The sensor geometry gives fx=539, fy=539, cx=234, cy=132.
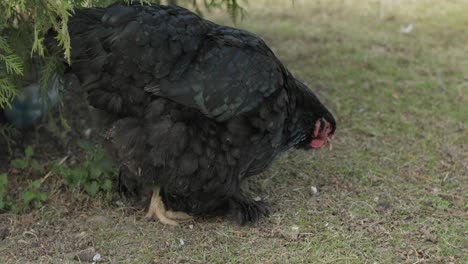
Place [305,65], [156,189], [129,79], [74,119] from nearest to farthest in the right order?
[129,79] → [156,189] → [74,119] → [305,65]

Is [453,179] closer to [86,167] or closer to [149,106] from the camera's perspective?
[149,106]

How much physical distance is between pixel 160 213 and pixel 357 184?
1.36 metres

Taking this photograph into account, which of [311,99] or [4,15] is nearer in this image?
[4,15]

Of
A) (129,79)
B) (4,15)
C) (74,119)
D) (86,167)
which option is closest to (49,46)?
Answer: (4,15)

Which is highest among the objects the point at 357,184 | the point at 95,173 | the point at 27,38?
the point at 27,38

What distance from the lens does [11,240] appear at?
3.09m

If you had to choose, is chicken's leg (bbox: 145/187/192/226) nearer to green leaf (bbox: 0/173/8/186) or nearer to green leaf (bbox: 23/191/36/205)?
green leaf (bbox: 23/191/36/205)

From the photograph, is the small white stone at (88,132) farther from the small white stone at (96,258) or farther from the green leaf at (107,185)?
the small white stone at (96,258)

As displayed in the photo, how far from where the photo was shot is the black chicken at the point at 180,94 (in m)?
2.86

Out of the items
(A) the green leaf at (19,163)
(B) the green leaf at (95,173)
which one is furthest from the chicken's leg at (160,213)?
(A) the green leaf at (19,163)

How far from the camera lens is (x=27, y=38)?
3.38 meters

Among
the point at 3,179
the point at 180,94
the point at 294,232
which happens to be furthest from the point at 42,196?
the point at 294,232

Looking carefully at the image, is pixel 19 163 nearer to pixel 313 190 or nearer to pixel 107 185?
pixel 107 185

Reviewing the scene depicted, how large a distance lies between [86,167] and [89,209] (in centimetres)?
33
